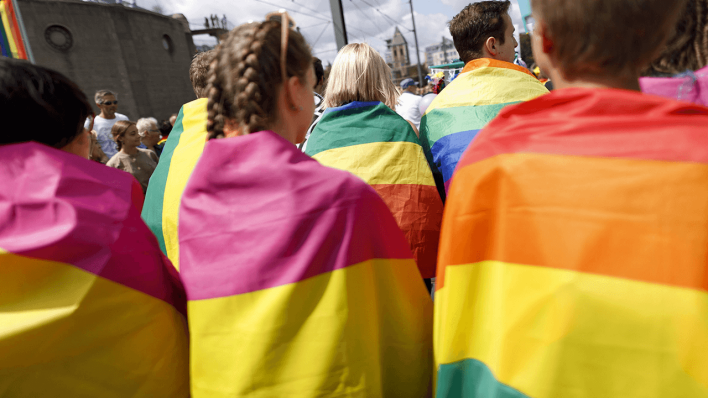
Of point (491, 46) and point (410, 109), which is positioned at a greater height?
point (491, 46)

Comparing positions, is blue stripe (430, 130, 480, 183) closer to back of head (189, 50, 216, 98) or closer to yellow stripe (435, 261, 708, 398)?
yellow stripe (435, 261, 708, 398)

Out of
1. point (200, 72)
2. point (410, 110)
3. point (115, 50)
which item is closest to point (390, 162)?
point (200, 72)

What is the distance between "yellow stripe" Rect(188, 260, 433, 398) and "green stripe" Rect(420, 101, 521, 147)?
129 cm

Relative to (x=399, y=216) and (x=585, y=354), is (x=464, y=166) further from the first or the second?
(x=399, y=216)

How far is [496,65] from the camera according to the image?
2.36m

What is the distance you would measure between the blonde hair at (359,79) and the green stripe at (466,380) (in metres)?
1.56

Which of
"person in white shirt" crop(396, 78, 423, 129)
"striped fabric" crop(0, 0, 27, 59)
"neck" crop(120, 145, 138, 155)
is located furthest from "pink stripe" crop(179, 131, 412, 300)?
"striped fabric" crop(0, 0, 27, 59)

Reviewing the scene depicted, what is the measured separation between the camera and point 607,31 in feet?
2.97

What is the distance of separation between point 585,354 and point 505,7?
2.33 metres

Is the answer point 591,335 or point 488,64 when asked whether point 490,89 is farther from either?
point 591,335

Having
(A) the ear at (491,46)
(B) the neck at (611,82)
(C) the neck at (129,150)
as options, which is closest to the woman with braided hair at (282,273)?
(B) the neck at (611,82)

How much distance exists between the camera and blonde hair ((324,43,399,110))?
2.25 metres

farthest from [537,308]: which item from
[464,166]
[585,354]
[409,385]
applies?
[409,385]

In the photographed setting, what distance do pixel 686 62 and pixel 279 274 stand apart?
130 centimetres
